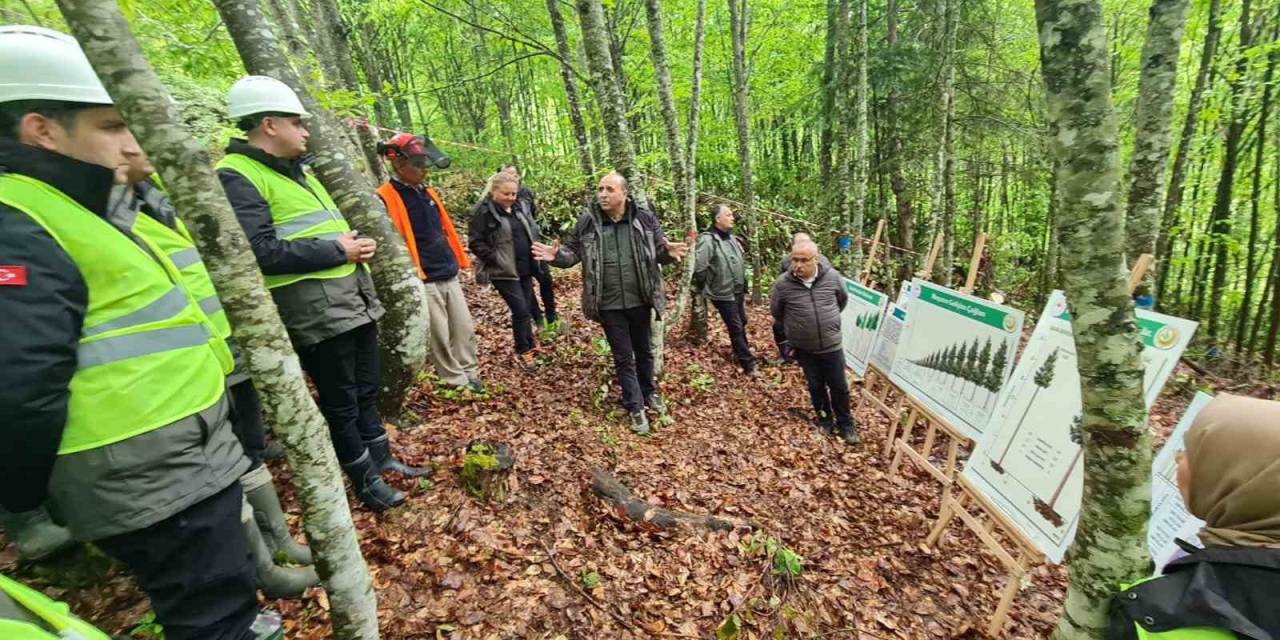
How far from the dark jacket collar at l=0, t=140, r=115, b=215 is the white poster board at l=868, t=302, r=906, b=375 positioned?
6547 mm

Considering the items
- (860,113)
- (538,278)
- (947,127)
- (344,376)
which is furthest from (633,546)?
(947,127)

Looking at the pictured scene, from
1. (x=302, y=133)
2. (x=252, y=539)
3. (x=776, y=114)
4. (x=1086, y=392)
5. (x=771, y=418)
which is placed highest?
(x=776, y=114)

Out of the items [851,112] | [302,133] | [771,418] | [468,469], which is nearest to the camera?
[302,133]

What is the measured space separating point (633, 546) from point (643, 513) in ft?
1.16

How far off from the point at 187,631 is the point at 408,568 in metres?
1.43

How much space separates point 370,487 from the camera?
3611 mm

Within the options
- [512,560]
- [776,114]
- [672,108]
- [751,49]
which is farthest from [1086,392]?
[776,114]

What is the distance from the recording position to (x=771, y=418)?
711 cm

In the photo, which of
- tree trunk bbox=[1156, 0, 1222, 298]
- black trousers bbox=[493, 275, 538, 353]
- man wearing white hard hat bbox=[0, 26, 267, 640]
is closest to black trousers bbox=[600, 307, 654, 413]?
black trousers bbox=[493, 275, 538, 353]

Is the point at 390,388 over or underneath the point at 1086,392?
underneath

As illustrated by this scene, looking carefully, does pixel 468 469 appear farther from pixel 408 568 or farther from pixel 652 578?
pixel 652 578

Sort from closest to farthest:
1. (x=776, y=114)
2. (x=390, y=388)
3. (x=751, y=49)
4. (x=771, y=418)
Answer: (x=390, y=388) < (x=771, y=418) < (x=751, y=49) < (x=776, y=114)

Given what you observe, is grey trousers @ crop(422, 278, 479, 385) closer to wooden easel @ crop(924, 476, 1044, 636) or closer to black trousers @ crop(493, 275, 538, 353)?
black trousers @ crop(493, 275, 538, 353)

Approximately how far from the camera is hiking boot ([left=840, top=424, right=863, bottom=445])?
671cm
